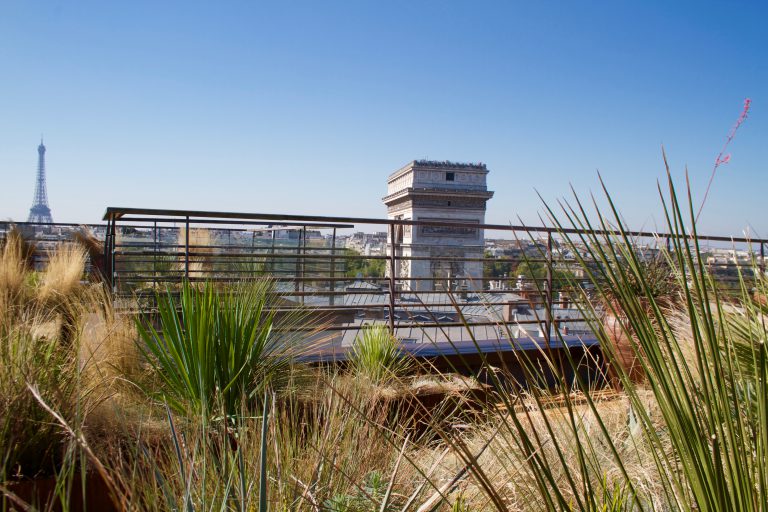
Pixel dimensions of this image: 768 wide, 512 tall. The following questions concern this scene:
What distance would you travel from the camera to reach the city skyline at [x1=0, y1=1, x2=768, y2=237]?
21.0 feet

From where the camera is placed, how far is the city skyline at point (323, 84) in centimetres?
639

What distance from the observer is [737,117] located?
2.99 ft

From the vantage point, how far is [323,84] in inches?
463

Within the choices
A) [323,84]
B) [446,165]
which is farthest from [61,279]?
[446,165]

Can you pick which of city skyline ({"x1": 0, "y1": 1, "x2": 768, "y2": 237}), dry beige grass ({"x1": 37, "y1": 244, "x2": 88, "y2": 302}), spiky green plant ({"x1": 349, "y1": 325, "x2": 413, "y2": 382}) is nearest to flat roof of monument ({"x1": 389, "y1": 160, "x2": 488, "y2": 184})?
city skyline ({"x1": 0, "y1": 1, "x2": 768, "y2": 237})

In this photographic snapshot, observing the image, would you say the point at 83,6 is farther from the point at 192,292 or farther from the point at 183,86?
the point at 192,292

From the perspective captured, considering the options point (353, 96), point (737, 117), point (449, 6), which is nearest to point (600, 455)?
point (737, 117)

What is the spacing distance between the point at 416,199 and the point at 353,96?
67.5 feet

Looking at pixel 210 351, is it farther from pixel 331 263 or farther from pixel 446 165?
pixel 446 165

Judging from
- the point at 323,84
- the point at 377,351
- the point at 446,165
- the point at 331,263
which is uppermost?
the point at 446,165

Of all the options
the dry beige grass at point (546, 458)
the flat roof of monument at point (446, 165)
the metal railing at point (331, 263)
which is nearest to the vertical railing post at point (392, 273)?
the metal railing at point (331, 263)

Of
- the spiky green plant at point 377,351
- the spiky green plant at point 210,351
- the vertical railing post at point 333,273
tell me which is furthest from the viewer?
the vertical railing post at point 333,273

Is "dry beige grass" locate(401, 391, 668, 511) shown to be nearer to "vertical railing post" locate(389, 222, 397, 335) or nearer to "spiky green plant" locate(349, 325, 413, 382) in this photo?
"spiky green plant" locate(349, 325, 413, 382)

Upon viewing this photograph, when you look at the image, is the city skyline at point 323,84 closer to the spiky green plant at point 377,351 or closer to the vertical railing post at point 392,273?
the vertical railing post at point 392,273
